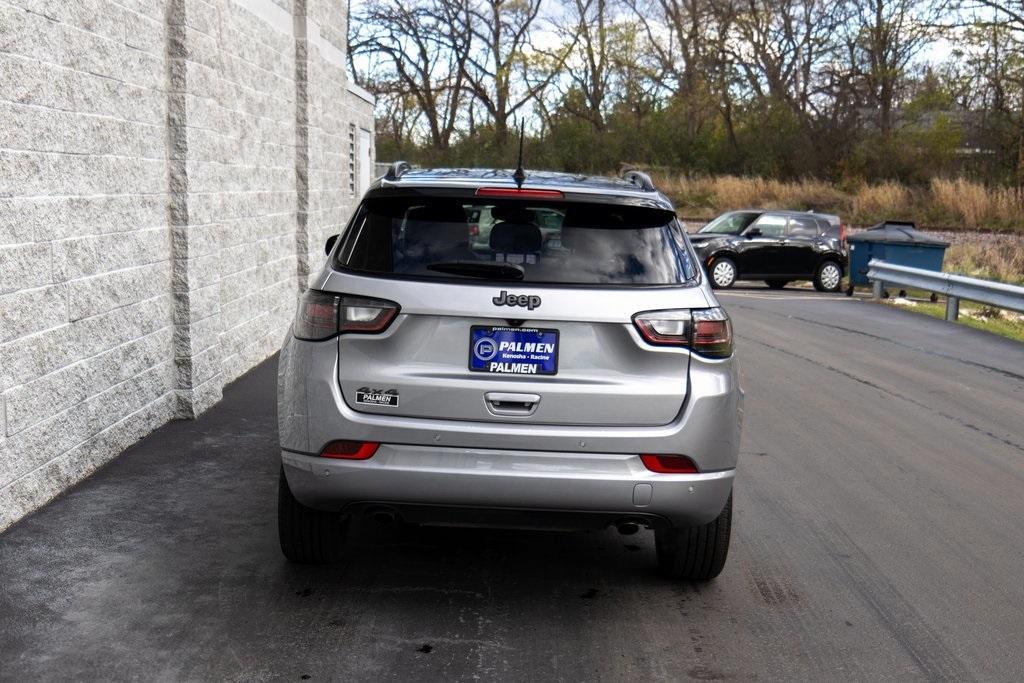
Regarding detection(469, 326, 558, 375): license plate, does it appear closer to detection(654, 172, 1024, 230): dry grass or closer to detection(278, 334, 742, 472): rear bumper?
detection(278, 334, 742, 472): rear bumper

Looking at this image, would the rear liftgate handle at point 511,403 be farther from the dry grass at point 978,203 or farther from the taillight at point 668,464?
the dry grass at point 978,203

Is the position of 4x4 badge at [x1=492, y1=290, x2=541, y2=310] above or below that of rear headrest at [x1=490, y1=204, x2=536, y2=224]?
below

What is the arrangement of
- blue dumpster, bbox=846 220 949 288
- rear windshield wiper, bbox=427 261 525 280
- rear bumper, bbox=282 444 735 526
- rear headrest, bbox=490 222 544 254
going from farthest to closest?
blue dumpster, bbox=846 220 949 288, rear headrest, bbox=490 222 544 254, rear windshield wiper, bbox=427 261 525 280, rear bumper, bbox=282 444 735 526

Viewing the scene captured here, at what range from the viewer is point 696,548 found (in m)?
5.40

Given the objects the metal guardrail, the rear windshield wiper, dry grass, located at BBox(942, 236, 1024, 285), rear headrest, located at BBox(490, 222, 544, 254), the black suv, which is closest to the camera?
the rear windshield wiper

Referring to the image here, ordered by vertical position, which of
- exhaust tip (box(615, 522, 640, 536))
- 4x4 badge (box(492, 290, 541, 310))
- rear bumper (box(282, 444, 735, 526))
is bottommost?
exhaust tip (box(615, 522, 640, 536))

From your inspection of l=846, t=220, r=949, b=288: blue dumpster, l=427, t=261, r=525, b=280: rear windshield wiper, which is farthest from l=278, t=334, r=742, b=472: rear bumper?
l=846, t=220, r=949, b=288: blue dumpster

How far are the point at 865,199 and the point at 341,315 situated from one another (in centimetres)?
3956

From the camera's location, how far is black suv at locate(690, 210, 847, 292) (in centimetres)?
2620

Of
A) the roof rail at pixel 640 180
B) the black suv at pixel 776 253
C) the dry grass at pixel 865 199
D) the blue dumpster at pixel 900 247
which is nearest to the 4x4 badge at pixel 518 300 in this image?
→ the roof rail at pixel 640 180

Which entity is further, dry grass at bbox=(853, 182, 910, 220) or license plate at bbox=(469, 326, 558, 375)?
dry grass at bbox=(853, 182, 910, 220)

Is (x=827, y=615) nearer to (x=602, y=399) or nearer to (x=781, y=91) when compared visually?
(x=602, y=399)

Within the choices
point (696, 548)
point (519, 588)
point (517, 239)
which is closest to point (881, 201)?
point (696, 548)

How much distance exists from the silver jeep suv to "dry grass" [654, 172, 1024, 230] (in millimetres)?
32285
